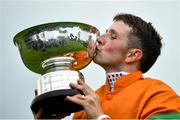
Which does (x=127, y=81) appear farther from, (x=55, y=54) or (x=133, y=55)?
(x=55, y=54)

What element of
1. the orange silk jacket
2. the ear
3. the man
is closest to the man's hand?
the man

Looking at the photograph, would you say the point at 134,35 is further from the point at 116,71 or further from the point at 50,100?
the point at 50,100

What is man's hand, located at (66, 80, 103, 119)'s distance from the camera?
57.5 inches

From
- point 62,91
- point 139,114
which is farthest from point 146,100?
point 62,91

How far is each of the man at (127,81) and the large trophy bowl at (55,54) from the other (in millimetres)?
63

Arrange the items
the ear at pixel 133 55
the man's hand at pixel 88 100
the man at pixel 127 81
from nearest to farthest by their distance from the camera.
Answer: the man's hand at pixel 88 100 < the man at pixel 127 81 < the ear at pixel 133 55

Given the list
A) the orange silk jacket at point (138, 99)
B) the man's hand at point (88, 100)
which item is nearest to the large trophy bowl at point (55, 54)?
the man's hand at point (88, 100)

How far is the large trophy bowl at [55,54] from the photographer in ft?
5.04

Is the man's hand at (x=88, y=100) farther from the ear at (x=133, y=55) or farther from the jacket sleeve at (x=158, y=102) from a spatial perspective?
the ear at (x=133, y=55)

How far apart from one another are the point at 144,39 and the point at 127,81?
0.89ft

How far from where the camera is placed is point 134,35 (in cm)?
196

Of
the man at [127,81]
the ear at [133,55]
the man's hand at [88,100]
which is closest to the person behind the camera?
the man's hand at [88,100]

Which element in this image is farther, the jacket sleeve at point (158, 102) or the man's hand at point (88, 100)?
the jacket sleeve at point (158, 102)

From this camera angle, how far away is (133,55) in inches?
76.1
